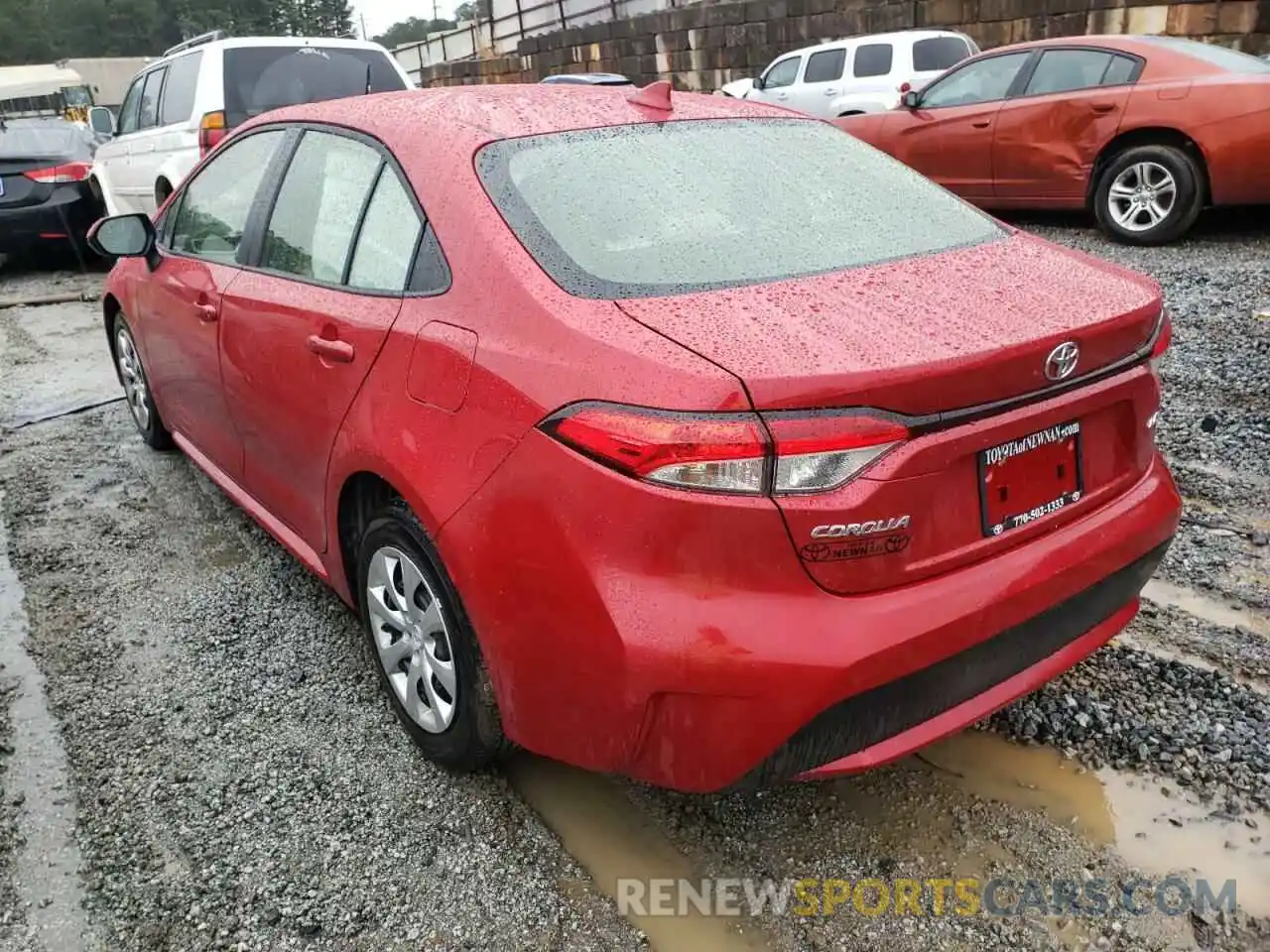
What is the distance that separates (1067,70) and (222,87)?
6404mm

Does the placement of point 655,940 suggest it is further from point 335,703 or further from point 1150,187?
point 1150,187

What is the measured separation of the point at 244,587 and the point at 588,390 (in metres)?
2.23

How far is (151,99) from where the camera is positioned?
878cm

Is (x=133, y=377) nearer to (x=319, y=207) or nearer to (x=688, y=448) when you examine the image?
(x=319, y=207)

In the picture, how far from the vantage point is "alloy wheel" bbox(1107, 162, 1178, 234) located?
6.95 metres

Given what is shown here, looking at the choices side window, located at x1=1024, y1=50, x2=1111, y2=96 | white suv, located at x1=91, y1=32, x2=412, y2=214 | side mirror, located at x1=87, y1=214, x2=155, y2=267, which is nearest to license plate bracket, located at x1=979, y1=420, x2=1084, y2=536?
side mirror, located at x1=87, y1=214, x2=155, y2=267

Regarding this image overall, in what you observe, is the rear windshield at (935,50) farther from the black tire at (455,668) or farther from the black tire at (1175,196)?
the black tire at (455,668)

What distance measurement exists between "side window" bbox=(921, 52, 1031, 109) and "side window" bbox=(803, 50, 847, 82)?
4479mm

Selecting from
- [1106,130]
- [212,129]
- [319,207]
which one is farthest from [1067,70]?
[319,207]

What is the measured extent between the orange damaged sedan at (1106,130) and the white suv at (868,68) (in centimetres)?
375

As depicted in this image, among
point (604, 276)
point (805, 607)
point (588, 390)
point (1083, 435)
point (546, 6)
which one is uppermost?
point (546, 6)

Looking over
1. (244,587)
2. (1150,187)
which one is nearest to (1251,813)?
(244,587)

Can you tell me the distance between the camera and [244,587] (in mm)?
3586

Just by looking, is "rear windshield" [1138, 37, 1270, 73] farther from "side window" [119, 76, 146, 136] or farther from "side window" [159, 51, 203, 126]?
"side window" [119, 76, 146, 136]
